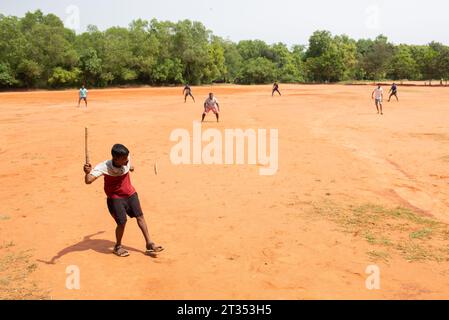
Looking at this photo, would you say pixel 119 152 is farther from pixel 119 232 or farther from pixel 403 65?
pixel 403 65

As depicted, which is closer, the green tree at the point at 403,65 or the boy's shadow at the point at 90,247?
the boy's shadow at the point at 90,247

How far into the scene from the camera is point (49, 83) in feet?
187

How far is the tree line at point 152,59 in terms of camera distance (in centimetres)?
5500

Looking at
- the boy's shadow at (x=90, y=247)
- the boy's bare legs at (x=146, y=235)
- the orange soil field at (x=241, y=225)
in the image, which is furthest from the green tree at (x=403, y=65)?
the boy's bare legs at (x=146, y=235)

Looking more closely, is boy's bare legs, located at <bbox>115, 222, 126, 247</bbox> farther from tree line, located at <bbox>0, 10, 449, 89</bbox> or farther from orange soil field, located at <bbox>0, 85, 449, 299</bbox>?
tree line, located at <bbox>0, 10, 449, 89</bbox>

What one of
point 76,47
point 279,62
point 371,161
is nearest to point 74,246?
point 371,161

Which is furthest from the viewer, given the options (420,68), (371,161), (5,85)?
(420,68)

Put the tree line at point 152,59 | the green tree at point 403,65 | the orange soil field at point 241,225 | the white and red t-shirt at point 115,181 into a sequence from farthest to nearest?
the green tree at point 403,65 < the tree line at point 152,59 < the white and red t-shirt at point 115,181 < the orange soil field at point 241,225

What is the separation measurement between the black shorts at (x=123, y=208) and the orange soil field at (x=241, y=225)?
0.61 meters

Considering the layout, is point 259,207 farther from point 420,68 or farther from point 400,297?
point 420,68

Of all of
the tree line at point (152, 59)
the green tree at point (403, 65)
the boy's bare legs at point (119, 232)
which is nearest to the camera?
the boy's bare legs at point (119, 232)

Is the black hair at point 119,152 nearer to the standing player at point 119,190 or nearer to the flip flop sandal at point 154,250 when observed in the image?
the standing player at point 119,190

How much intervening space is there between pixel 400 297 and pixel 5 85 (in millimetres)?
58426

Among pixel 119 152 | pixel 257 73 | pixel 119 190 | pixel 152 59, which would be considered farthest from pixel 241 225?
pixel 257 73
